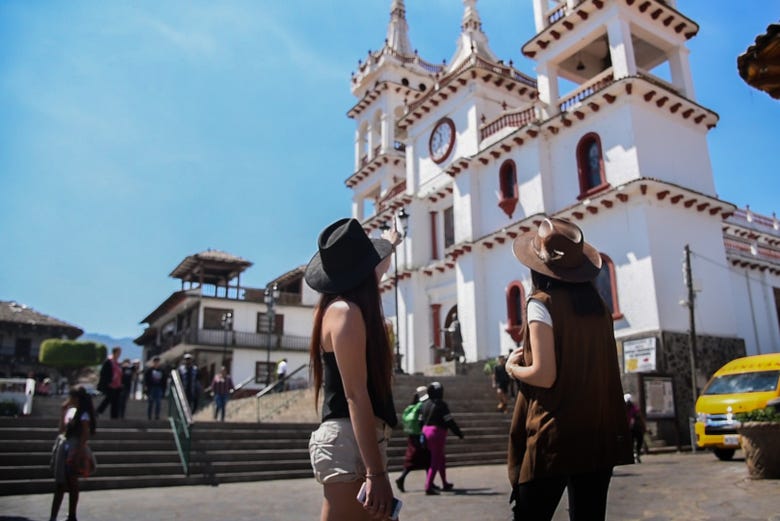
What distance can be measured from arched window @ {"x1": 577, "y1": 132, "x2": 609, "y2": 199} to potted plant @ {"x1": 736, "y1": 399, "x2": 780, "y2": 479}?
1344cm

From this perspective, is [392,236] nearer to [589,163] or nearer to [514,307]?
[589,163]

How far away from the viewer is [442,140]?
29.3 m

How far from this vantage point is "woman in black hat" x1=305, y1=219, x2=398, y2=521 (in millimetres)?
2752

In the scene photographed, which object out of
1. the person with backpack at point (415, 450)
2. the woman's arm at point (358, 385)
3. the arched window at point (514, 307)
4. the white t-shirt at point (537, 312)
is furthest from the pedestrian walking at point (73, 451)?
the arched window at point (514, 307)

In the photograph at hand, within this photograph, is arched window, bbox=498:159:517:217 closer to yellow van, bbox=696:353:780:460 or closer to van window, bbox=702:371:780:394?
van window, bbox=702:371:780:394

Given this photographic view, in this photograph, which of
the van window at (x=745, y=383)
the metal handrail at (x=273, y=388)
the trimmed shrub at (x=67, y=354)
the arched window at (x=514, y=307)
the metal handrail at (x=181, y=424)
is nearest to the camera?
the metal handrail at (x=181, y=424)

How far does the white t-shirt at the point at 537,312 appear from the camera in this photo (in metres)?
3.17

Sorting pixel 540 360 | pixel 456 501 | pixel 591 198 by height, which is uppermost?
pixel 591 198

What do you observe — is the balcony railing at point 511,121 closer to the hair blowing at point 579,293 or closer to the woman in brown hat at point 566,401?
the hair blowing at point 579,293

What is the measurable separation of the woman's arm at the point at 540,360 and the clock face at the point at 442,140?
26010 millimetres

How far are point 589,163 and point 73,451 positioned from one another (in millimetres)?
19282

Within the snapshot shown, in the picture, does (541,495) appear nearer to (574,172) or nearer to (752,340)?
(574,172)

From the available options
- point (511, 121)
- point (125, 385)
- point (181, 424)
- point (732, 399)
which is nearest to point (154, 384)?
point (125, 385)

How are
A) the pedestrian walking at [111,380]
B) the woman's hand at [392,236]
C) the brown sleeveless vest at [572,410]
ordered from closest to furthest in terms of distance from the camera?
the brown sleeveless vest at [572,410]
the woman's hand at [392,236]
the pedestrian walking at [111,380]
